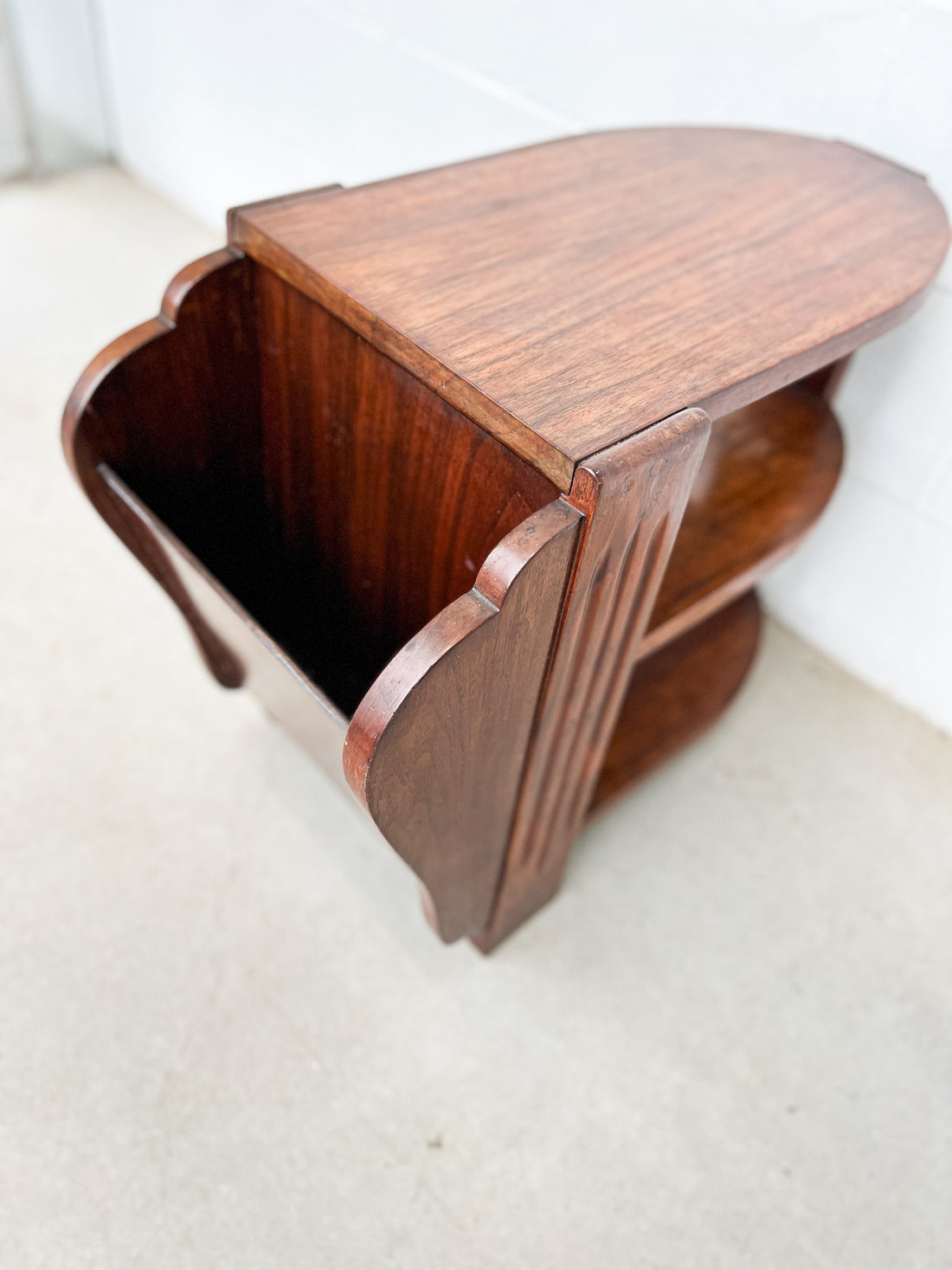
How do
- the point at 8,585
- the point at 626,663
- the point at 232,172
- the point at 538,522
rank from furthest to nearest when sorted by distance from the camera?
1. the point at 232,172
2. the point at 8,585
3. the point at 626,663
4. the point at 538,522

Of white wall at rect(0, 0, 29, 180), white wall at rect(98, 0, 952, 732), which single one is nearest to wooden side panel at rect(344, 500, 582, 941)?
white wall at rect(98, 0, 952, 732)

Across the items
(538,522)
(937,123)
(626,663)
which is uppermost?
(937,123)

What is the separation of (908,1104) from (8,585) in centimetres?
144

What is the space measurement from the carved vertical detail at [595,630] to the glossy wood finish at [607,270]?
2 cm

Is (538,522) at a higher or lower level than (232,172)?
higher

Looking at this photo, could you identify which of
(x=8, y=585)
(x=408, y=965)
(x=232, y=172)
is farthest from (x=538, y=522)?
(x=232, y=172)

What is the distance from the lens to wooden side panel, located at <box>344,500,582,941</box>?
1.98 feet

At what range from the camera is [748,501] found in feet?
3.74

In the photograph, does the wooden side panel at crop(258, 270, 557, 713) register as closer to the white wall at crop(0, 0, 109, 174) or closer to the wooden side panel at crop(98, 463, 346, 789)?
the wooden side panel at crop(98, 463, 346, 789)

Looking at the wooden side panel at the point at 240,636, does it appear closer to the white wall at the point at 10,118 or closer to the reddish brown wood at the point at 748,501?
the reddish brown wood at the point at 748,501

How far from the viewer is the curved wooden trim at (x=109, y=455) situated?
2.72ft

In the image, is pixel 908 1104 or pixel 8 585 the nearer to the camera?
pixel 908 1104

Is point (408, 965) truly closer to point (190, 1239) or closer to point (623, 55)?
point (190, 1239)

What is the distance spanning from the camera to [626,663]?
87 cm
